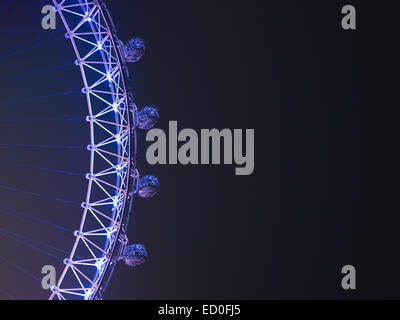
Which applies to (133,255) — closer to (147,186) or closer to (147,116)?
(147,186)

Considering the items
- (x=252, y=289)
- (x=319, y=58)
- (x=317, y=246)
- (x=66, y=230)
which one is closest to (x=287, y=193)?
(x=317, y=246)

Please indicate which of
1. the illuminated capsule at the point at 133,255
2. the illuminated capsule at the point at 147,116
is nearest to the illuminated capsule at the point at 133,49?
the illuminated capsule at the point at 147,116

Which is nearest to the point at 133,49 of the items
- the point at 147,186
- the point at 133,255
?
the point at 147,186

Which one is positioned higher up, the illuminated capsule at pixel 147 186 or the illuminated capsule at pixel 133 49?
the illuminated capsule at pixel 133 49

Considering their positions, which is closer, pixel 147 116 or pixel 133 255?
pixel 133 255

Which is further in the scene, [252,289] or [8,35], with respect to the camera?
[252,289]

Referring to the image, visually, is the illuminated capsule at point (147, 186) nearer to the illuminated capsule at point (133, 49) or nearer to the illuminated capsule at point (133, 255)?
the illuminated capsule at point (133, 255)

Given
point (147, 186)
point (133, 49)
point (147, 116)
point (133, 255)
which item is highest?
point (133, 49)

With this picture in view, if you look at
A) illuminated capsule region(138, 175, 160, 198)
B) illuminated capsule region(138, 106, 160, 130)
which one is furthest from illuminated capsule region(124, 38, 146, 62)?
illuminated capsule region(138, 175, 160, 198)

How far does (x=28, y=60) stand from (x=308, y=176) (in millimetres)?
8421

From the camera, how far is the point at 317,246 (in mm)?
15438

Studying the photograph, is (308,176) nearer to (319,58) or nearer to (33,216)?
(319,58)

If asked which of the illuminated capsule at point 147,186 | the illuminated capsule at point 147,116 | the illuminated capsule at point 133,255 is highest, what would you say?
the illuminated capsule at point 147,116
